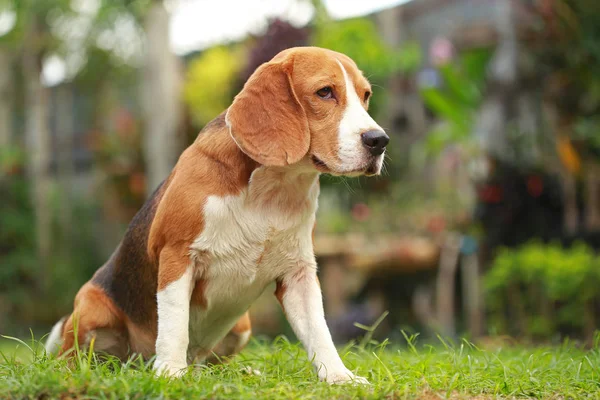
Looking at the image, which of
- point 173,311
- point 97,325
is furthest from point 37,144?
point 173,311

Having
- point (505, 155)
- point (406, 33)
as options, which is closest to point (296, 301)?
point (505, 155)

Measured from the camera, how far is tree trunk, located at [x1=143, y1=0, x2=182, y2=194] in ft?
35.4

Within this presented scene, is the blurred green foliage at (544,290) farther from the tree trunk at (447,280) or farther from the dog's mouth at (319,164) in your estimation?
the dog's mouth at (319,164)

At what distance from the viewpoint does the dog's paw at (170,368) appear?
2869mm

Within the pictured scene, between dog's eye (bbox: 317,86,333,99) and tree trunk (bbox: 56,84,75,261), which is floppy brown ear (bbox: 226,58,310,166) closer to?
dog's eye (bbox: 317,86,333,99)

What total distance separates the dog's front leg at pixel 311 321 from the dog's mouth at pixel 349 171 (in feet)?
1.66

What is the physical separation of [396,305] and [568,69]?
3878mm

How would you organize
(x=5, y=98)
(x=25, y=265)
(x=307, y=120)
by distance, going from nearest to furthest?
(x=307, y=120) → (x=25, y=265) → (x=5, y=98)

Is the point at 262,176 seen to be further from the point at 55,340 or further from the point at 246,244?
the point at 55,340

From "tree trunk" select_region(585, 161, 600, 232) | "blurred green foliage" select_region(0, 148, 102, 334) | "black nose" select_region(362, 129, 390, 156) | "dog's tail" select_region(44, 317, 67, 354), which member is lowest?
"blurred green foliage" select_region(0, 148, 102, 334)

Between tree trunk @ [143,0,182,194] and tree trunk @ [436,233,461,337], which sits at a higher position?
tree trunk @ [143,0,182,194]

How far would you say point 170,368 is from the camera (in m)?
2.92

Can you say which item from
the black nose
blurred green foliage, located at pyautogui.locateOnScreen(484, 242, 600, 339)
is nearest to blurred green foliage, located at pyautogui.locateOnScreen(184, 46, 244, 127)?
blurred green foliage, located at pyautogui.locateOnScreen(484, 242, 600, 339)

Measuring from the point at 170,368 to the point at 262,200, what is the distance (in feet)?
2.59
